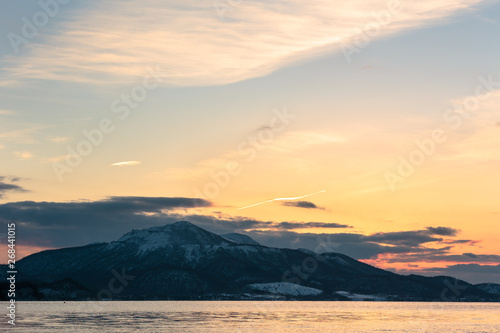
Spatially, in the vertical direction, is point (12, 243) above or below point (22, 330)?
above

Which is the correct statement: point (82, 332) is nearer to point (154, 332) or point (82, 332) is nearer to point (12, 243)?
point (154, 332)

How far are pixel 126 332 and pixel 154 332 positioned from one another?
8.65m

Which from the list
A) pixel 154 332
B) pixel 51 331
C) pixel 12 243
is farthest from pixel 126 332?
pixel 12 243

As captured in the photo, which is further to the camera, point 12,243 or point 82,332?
point 82,332

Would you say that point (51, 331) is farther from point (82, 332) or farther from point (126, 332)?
point (126, 332)

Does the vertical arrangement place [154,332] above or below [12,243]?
below

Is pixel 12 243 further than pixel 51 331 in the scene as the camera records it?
No

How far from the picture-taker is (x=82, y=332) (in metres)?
198

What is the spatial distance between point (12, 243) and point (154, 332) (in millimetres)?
59938

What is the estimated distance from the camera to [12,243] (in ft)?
520

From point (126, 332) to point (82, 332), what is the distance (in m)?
13.4

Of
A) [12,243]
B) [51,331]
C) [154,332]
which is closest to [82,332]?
[51,331]

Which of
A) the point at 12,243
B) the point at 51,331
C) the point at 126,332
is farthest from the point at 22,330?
the point at 12,243

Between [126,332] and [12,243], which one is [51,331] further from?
[12,243]
